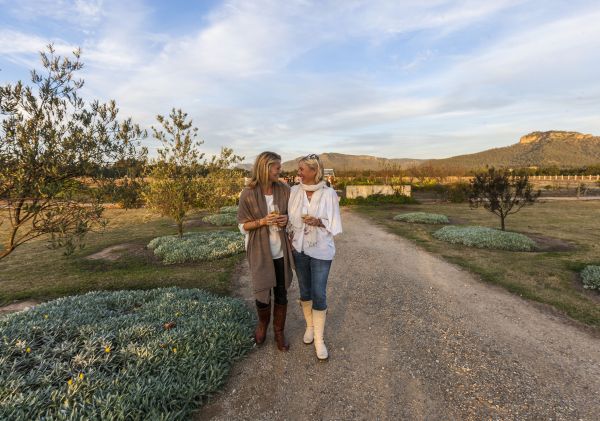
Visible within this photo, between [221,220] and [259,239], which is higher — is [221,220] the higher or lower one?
the lower one

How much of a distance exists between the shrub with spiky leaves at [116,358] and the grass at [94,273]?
6.60ft

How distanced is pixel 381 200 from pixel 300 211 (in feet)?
70.6

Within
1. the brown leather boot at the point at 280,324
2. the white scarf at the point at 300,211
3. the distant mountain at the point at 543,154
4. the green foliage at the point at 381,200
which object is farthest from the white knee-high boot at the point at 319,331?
the distant mountain at the point at 543,154

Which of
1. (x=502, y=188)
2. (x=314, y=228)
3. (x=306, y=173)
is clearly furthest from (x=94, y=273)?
(x=502, y=188)

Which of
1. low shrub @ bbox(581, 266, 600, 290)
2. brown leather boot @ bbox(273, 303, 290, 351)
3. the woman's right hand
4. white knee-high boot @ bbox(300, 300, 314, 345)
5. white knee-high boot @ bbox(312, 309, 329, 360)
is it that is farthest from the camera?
low shrub @ bbox(581, 266, 600, 290)

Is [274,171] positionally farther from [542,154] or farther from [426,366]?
[542,154]

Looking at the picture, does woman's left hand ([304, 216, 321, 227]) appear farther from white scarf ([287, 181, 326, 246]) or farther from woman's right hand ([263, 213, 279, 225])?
woman's right hand ([263, 213, 279, 225])

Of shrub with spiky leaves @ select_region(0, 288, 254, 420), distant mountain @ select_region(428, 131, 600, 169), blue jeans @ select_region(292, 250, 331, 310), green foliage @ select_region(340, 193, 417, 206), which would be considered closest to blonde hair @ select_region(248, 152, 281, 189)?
blue jeans @ select_region(292, 250, 331, 310)

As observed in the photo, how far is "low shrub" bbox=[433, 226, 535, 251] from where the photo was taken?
10.2m

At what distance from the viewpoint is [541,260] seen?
8.53 metres

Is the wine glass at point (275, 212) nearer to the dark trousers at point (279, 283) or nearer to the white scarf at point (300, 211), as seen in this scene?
the white scarf at point (300, 211)

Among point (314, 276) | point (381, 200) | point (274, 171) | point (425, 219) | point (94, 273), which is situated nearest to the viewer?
point (274, 171)

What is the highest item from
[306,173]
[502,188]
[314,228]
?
[306,173]

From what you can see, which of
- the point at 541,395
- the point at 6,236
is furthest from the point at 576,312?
the point at 6,236
